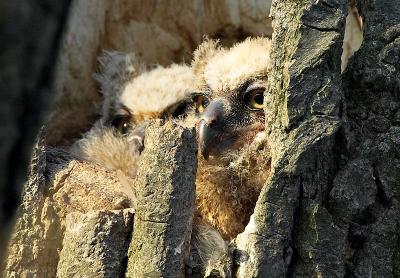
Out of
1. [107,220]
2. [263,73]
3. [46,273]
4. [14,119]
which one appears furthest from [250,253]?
[14,119]

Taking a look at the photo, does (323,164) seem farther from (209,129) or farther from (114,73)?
(114,73)

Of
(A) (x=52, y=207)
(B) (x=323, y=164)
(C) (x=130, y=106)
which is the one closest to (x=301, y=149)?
(B) (x=323, y=164)

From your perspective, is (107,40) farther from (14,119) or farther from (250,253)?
(14,119)

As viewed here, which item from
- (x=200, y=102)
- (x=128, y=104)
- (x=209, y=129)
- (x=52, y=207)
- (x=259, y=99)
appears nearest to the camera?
(x=52, y=207)

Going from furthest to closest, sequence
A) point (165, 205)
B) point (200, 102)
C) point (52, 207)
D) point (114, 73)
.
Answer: point (114, 73) < point (200, 102) < point (52, 207) < point (165, 205)

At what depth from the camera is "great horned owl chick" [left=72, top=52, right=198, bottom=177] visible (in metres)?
4.32

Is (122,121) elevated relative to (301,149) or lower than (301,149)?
elevated

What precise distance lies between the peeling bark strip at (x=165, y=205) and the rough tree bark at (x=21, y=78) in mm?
1572

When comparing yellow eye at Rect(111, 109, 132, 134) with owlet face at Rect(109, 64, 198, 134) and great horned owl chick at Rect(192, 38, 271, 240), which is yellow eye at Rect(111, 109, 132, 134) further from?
great horned owl chick at Rect(192, 38, 271, 240)

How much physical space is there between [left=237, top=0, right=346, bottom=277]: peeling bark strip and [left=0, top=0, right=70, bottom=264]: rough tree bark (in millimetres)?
1649

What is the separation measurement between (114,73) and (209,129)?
144 centimetres

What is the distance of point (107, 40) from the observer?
5.00 m

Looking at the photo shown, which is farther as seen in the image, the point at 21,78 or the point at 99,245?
the point at 99,245

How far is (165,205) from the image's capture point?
2924 millimetres
